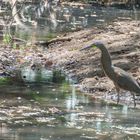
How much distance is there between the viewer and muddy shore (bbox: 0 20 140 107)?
12281mm

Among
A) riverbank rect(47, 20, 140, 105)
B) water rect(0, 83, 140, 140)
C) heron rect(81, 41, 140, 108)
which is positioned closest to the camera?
water rect(0, 83, 140, 140)

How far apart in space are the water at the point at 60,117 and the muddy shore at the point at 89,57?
0.77 metres

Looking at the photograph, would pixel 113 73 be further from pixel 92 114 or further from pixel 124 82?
pixel 92 114

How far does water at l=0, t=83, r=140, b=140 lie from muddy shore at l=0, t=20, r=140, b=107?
77cm

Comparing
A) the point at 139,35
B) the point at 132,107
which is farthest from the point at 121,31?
the point at 132,107

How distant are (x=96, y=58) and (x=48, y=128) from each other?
21.4 feet

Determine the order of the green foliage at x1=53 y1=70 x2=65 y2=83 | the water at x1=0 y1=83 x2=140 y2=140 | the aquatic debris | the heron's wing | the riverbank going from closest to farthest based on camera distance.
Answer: the water at x1=0 y1=83 x2=140 y2=140, the aquatic debris, the heron's wing, the riverbank, the green foliage at x1=53 y1=70 x2=65 y2=83

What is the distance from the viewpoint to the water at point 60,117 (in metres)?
7.98

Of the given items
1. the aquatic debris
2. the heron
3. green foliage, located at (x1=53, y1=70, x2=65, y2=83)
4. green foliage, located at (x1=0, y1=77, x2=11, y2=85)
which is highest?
the heron

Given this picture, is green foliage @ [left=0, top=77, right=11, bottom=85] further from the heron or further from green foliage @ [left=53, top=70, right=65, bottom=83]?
the heron

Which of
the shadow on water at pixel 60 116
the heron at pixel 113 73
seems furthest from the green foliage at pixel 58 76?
the heron at pixel 113 73

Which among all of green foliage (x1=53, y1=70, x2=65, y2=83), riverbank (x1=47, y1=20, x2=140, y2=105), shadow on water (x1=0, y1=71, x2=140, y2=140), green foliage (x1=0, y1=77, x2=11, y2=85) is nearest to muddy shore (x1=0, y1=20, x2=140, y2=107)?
riverbank (x1=47, y1=20, x2=140, y2=105)

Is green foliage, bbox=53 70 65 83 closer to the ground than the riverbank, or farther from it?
closer to the ground

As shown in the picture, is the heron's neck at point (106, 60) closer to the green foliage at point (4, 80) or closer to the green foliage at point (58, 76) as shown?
the green foliage at point (4, 80)
